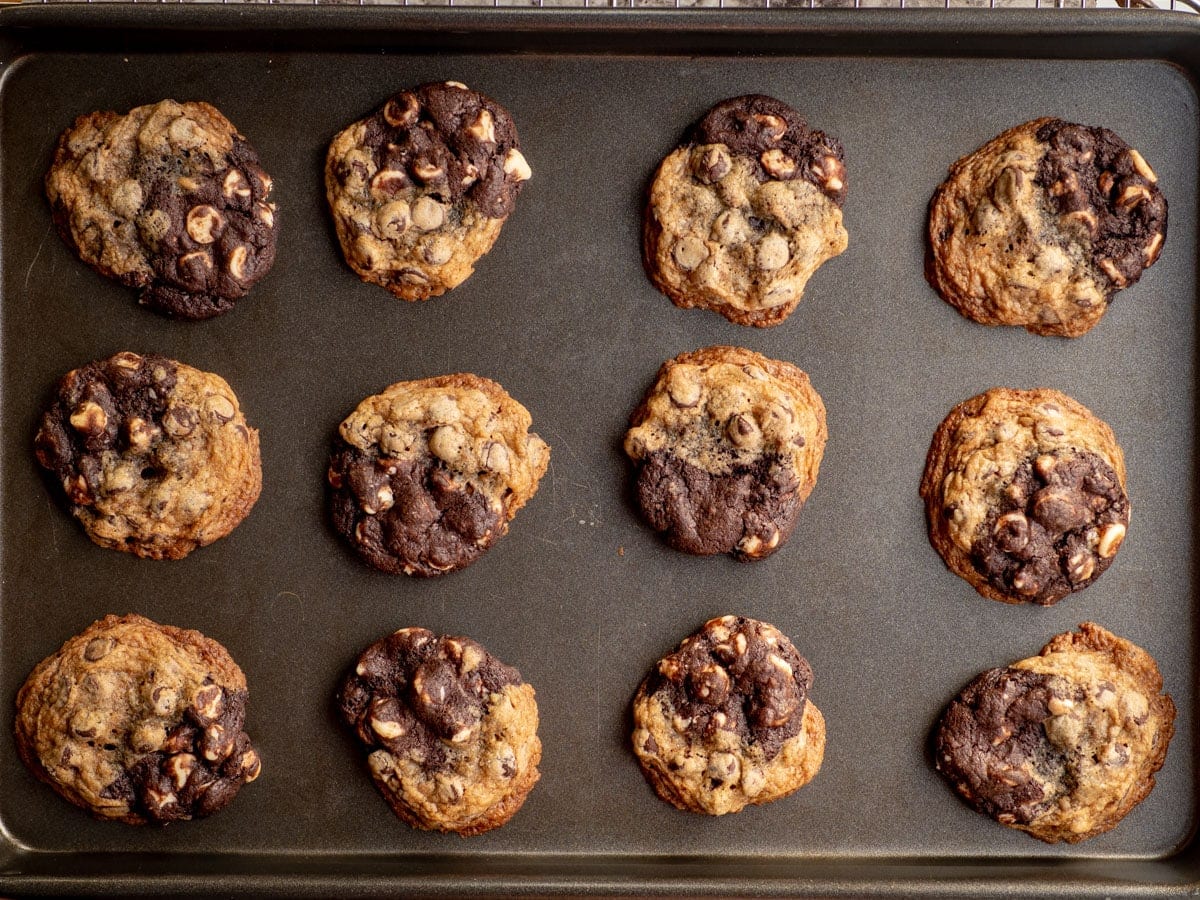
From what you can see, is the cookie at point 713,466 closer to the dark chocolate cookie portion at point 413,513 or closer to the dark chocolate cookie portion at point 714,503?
the dark chocolate cookie portion at point 714,503

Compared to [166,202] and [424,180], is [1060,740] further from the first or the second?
[166,202]

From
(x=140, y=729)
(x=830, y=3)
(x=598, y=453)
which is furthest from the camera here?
(x=830, y=3)

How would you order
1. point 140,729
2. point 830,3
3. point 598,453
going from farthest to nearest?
point 830,3, point 598,453, point 140,729

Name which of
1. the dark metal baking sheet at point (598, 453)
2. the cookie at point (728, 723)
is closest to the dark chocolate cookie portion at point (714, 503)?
the dark metal baking sheet at point (598, 453)

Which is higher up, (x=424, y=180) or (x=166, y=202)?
(x=424, y=180)

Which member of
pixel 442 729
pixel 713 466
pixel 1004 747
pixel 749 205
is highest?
pixel 749 205

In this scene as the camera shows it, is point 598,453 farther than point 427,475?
Yes

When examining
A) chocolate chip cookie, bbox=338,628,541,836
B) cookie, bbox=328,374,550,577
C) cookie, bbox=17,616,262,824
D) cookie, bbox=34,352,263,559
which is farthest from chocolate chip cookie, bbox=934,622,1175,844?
cookie, bbox=34,352,263,559

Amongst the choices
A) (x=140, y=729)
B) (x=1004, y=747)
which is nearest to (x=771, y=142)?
(x=1004, y=747)
